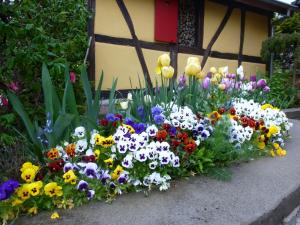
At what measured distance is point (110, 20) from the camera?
19.9ft

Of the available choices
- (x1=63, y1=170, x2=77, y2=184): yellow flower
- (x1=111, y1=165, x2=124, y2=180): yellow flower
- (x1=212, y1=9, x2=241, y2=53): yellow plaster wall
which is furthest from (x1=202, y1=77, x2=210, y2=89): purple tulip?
(x1=212, y1=9, x2=241, y2=53): yellow plaster wall

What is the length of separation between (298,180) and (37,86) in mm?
1894

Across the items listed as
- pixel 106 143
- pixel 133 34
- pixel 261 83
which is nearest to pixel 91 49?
pixel 133 34

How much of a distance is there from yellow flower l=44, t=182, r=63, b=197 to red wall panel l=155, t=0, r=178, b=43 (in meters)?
5.32

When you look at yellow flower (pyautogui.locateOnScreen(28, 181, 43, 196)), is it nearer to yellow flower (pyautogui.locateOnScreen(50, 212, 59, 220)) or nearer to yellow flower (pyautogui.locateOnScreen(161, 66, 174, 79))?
yellow flower (pyautogui.locateOnScreen(50, 212, 59, 220))

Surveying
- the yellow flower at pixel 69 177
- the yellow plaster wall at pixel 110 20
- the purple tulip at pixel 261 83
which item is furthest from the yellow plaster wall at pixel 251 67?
the yellow flower at pixel 69 177

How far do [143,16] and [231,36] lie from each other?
9.87ft

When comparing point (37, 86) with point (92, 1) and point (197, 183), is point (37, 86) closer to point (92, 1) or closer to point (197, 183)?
point (197, 183)

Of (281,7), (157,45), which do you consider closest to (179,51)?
(157,45)

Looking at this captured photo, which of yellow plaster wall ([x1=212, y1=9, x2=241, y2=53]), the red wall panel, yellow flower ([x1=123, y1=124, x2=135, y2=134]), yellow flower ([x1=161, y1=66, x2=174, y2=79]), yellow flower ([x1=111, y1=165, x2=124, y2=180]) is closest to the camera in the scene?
yellow flower ([x1=111, y1=165, x2=124, y2=180])

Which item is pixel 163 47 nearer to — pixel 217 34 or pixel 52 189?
pixel 217 34

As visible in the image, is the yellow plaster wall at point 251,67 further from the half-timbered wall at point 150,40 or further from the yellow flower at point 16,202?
the yellow flower at point 16,202

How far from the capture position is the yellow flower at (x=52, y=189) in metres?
1.76

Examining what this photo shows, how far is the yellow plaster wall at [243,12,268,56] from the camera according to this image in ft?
30.8
